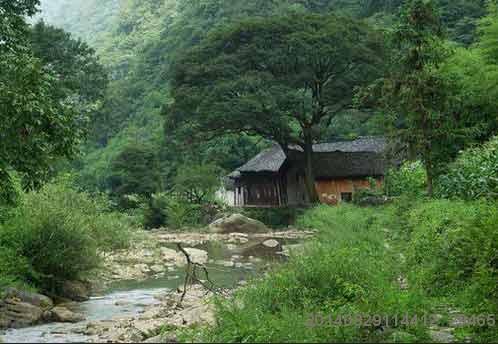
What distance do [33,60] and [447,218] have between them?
850 cm

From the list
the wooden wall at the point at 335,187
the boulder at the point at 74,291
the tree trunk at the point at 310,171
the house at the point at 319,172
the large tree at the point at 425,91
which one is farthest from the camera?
the wooden wall at the point at 335,187

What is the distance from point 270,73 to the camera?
3706 cm

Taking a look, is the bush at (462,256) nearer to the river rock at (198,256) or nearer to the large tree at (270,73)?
the river rock at (198,256)

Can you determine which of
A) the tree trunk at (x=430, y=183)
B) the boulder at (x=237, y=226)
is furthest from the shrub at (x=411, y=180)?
the boulder at (x=237, y=226)

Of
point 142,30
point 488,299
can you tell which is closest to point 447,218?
point 488,299

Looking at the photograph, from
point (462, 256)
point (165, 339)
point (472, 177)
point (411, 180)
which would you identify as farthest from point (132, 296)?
point (411, 180)

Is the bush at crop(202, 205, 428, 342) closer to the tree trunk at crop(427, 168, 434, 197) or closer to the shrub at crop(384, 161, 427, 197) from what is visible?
the tree trunk at crop(427, 168, 434, 197)

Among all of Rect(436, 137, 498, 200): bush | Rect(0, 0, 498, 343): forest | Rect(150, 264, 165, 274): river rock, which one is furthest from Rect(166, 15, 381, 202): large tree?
Rect(436, 137, 498, 200): bush

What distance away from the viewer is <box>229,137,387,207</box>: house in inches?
1665

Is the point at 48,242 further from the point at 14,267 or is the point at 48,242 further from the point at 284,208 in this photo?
the point at 284,208

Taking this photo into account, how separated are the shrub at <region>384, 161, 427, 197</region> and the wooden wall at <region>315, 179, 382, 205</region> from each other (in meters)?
14.5

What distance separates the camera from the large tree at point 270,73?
35750 mm

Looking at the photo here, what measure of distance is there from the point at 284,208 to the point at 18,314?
96.0 ft

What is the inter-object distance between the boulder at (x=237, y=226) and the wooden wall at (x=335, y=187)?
7.45 metres
